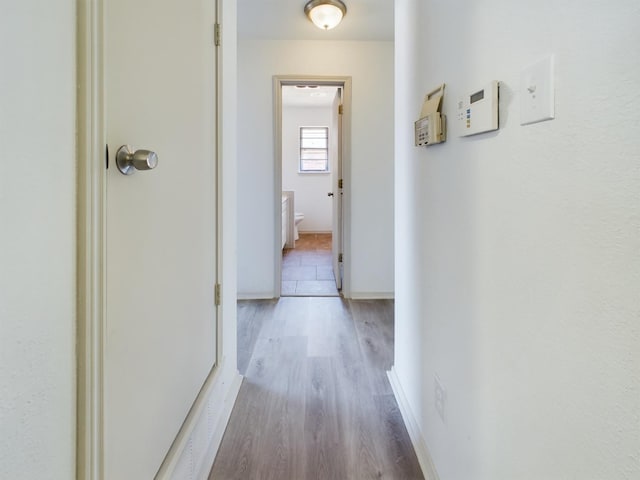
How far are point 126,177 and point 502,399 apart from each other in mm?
909

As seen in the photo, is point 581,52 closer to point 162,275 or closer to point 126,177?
point 126,177

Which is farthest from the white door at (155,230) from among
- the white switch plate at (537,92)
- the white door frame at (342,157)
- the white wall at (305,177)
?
the white wall at (305,177)

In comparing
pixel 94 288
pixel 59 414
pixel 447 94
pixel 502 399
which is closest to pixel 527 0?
pixel 447 94

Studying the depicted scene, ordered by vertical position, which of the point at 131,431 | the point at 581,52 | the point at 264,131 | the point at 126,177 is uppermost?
the point at 264,131

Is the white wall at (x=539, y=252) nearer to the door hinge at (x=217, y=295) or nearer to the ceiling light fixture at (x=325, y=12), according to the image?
the door hinge at (x=217, y=295)

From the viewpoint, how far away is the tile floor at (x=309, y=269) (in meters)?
3.83

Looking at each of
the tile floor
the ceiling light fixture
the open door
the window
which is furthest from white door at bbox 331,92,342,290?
the window

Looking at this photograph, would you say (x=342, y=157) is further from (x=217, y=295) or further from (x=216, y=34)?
(x=217, y=295)

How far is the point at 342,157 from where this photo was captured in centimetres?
359

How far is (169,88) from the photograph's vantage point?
1.04 meters

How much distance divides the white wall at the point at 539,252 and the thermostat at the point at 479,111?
0.07 feet

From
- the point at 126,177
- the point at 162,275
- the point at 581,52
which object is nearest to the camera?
the point at 581,52

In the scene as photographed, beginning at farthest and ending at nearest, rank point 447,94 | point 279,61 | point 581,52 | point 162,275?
point 279,61 < point 447,94 < point 162,275 < point 581,52

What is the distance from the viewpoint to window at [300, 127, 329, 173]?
7434 millimetres
